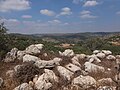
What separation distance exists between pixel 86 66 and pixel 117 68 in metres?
1.56

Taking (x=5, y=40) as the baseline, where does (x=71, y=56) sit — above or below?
below

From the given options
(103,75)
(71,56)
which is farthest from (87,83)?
(71,56)

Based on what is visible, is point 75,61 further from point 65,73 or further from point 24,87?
point 24,87

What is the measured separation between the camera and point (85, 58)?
14.3 meters

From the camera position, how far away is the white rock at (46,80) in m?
9.71

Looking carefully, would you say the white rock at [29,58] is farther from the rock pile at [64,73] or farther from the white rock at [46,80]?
the white rock at [46,80]

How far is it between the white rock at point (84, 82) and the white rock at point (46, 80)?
921 millimetres

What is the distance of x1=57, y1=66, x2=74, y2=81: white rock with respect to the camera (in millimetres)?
10508

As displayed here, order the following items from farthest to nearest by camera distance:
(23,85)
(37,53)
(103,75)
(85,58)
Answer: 1. (85,58)
2. (37,53)
3. (103,75)
4. (23,85)

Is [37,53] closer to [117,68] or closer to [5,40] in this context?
[5,40]

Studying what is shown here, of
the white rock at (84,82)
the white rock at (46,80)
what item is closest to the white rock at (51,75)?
the white rock at (46,80)

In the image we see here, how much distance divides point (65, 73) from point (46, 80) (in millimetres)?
1125

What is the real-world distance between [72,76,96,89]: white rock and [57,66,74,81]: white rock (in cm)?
48

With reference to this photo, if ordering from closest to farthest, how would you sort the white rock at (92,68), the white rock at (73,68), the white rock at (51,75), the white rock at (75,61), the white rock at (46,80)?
the white rock at (46,80)
the white rock at (51,75)
the white rock at (73,68)
the white rock at (92,68)
the white rock at (75,61)
